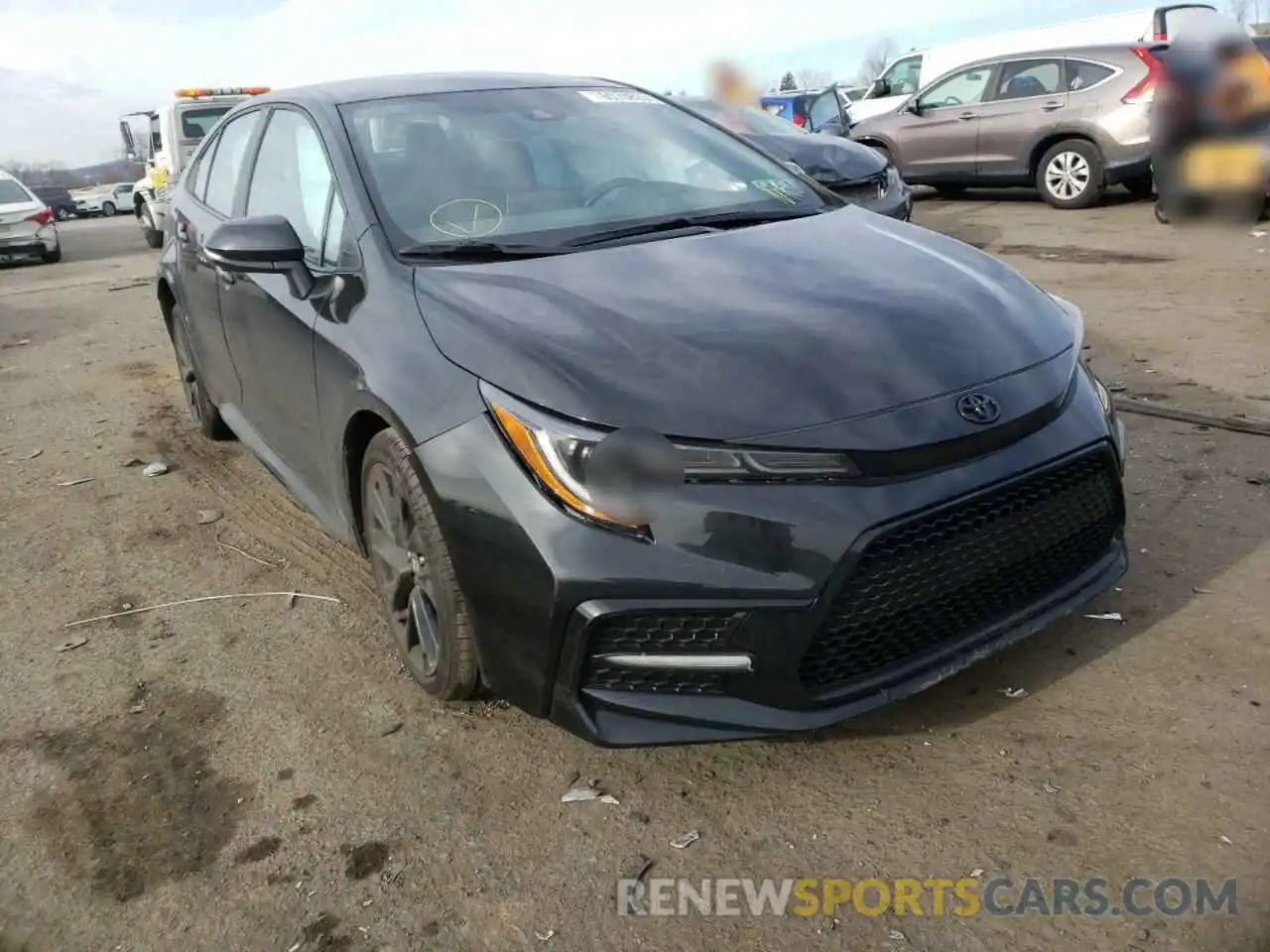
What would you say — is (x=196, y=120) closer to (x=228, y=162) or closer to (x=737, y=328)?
(x=228, y=162)

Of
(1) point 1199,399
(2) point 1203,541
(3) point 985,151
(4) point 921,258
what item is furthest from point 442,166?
(3) point 985,151

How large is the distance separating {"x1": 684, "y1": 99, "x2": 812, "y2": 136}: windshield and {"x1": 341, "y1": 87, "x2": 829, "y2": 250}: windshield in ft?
18.7

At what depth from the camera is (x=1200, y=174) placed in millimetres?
8758

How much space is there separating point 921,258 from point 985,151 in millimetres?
9648


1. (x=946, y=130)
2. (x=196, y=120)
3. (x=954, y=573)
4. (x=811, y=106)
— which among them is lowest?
(x=954, y=573)

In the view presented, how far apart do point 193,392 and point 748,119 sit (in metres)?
6.09

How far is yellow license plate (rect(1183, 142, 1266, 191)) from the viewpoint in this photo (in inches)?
325

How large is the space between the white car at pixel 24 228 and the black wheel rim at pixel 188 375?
11.5 meters

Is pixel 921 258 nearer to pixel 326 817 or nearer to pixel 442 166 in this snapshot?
pixel 442 166

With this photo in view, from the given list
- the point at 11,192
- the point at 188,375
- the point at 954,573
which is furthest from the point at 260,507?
the point at 11,192

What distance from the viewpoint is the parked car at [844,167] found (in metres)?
7.92

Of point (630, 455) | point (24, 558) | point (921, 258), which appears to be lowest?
point (24, 558)

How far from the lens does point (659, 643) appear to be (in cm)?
214

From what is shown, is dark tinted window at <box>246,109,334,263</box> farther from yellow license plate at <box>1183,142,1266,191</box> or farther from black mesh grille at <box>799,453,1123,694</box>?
yellow license plate at <box>1183,142,1266,191</box>
